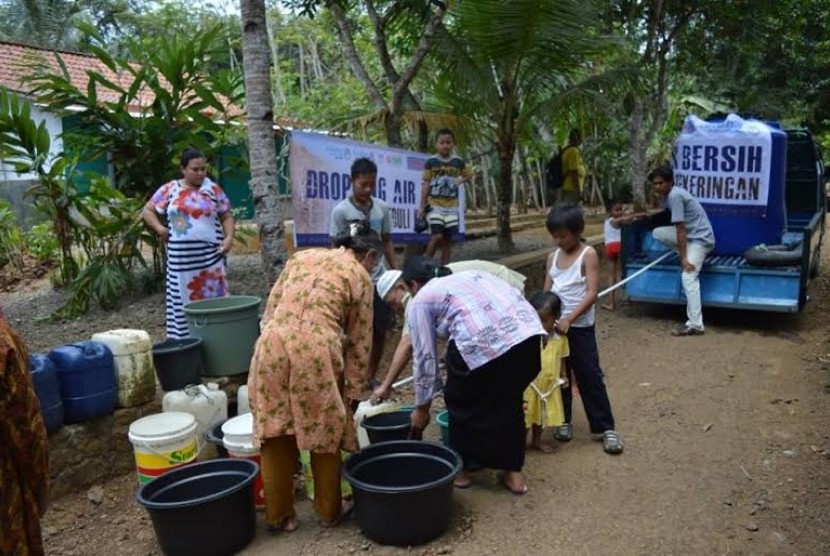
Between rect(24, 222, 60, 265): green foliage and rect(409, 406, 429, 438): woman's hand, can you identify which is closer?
rect(409, 406, 429, 438): woman's hand

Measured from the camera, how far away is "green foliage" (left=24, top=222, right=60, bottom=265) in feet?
35.7

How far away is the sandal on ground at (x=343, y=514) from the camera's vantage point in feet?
10.9

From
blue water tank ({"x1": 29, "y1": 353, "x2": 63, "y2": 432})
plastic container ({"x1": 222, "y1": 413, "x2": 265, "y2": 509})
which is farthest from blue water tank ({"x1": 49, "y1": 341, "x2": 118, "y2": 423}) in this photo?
plastic container ({"x1": 222, "y1": 413, "x2": 265, "y2": 509})

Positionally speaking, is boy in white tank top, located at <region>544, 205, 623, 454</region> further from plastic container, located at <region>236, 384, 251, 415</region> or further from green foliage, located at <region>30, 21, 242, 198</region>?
green foliage, located at <region>30, 21, 242, 198</region>

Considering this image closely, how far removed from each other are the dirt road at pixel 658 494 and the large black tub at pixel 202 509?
158 mm

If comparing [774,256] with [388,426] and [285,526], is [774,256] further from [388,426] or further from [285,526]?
[285,526]

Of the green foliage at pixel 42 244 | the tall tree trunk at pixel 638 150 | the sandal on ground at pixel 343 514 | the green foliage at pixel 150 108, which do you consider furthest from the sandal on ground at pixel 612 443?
the green foliage at pixel 42 244

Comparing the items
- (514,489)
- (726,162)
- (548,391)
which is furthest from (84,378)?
(726,162)

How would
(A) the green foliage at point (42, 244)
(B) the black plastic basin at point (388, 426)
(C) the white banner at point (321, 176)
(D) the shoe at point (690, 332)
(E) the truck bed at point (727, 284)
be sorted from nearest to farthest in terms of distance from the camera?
(B) the black plastic basin at point (388, 426) → (C) the white banner at point (321, 176) → (E) the truck bed at point (727, 284) → (D) the shoe at point (690, 332) → (A) the green foliage at point (42, 244)

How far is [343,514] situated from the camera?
3.38 metres

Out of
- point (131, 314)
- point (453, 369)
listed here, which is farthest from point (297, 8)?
point (453, 369)

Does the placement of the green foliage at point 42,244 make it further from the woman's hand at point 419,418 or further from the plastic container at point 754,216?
the plastic container at point 754,216

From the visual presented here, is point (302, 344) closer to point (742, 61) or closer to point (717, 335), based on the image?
point (717, 335)

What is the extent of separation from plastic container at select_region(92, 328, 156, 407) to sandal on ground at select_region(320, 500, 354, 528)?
4.78 feet
